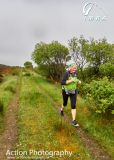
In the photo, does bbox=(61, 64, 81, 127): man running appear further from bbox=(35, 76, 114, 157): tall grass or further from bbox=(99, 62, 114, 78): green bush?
bbox=(99, 62, 114, 78): green bush

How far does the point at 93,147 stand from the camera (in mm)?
12398

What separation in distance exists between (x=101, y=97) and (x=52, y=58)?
5250 cm

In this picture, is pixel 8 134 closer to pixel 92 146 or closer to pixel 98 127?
pixel 92 146

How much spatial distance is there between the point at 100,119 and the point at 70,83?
9.00 ft

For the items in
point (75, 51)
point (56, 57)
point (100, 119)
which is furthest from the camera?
point (56, 57)

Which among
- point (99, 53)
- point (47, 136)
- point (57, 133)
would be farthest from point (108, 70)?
point (47, 136)

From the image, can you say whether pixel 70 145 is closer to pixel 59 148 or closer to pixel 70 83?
pixel 59 148

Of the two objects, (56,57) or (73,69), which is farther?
(56,57)

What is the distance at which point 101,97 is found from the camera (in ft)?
54.9

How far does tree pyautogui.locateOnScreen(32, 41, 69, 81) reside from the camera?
67.9 m

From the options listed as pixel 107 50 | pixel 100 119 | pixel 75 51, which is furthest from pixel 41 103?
pixel 75 51

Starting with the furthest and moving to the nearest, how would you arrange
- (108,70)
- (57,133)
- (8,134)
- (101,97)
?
(108,70) → (101,97) → (8,134) → (57,133)

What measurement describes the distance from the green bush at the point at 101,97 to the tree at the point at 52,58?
163ft

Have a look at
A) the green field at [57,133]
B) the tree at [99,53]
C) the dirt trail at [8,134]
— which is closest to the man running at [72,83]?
the green field at [57,133]
